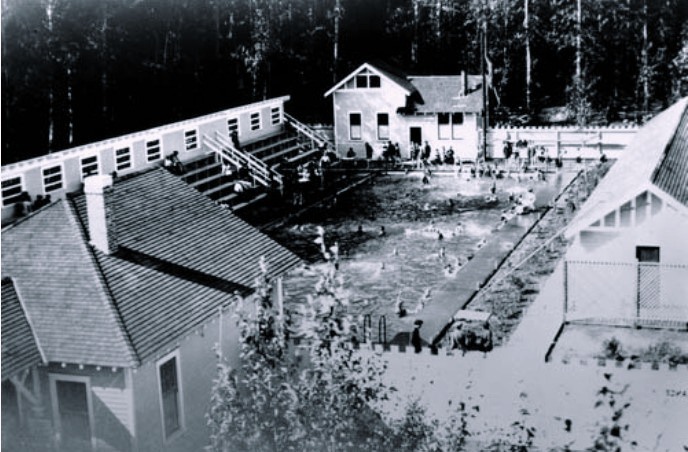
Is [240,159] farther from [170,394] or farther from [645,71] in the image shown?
[170,394]

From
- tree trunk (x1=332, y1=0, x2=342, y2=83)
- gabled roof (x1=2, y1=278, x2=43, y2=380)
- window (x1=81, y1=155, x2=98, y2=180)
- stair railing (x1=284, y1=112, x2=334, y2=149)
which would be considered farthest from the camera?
tree trunk (x1=332, y1=0, x2=342, y2=83)

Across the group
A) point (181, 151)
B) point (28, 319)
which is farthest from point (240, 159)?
point (28, 319)

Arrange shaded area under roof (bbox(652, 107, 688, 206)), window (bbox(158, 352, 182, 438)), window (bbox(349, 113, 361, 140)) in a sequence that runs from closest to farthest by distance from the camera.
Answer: window (bbox(158, 352, 182, 438))
shaded area under roof (bbox(652, 107, 688, 206))
window (bbox(349, 113, 361, 140))

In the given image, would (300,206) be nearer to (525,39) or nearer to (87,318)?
(525,39)

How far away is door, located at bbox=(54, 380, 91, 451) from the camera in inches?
594

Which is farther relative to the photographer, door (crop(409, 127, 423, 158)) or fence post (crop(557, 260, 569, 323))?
door (crop(409, 127, 423, 158))

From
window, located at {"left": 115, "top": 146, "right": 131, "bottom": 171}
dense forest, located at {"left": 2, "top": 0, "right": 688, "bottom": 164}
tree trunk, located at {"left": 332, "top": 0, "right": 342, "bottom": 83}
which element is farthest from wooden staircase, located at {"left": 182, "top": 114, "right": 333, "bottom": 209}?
tree trunk, located at {"left": 332, "top": 0, "right": 342, "bottom": 83}

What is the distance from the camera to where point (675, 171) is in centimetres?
2428

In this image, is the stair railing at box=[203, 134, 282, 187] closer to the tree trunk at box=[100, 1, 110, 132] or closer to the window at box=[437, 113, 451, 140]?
the tree trunk at box=[100, 1, 110, 132]

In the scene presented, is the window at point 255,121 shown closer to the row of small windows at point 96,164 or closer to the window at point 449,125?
the row of small windows at point 96,164

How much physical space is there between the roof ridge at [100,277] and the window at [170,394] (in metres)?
1.06

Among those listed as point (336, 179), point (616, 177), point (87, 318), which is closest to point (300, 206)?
point (336, 179)

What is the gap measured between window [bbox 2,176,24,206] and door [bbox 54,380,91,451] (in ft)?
40.2

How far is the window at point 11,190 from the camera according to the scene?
2628cm
